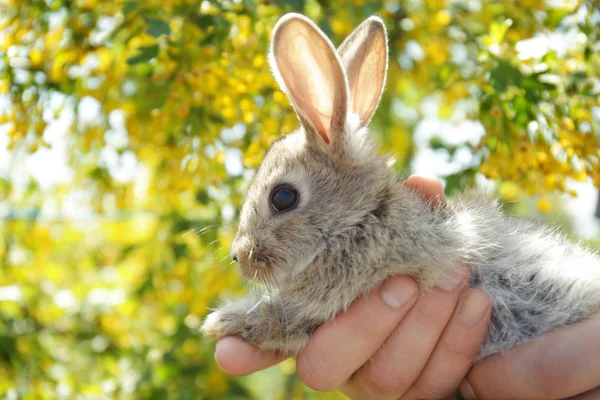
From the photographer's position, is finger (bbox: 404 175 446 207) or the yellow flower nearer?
finger (bbox: 404 175 446 207)

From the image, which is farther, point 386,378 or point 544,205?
point 544,205

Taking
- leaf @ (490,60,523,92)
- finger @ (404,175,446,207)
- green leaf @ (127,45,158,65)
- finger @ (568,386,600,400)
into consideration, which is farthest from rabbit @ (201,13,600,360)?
green leaf @ (127,45,158,65)

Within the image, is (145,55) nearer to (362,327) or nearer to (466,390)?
(362,327)

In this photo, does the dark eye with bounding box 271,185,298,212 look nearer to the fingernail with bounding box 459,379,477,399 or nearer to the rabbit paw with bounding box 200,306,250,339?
the rabbit paw with bounding box 200,306,250,339

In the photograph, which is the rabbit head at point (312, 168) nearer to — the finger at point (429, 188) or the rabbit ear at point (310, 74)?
the rabbit ear at point (310, 74)

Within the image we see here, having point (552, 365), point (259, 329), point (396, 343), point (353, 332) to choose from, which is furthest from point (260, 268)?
point (552, 365)

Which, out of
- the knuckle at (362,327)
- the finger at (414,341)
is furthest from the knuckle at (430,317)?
the knuckle at (362,327)

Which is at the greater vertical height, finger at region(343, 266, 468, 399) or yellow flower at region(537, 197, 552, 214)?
finger at region(343, 266, 468, 399)

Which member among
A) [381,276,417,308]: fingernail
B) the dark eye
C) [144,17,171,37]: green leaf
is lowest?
[381,276,417,308]: fingernail

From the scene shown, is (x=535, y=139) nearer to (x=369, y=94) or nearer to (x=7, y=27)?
(x=369, y=94)
